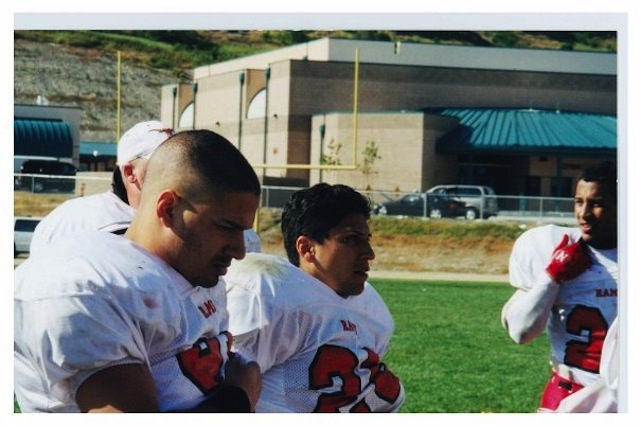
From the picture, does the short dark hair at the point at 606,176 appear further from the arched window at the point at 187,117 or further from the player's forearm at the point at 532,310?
the arched window at the point at 187,117

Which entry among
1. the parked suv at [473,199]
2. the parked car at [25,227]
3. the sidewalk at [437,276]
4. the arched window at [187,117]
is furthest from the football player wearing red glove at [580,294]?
the sidewalk at [437,276]

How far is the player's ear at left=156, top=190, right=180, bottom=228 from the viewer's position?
185cm

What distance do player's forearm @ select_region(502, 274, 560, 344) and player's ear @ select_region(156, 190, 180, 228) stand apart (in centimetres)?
164

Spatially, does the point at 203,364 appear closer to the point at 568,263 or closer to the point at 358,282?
the point at 358,282

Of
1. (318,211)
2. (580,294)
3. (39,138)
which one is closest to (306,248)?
(318,211)

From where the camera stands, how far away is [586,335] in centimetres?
329

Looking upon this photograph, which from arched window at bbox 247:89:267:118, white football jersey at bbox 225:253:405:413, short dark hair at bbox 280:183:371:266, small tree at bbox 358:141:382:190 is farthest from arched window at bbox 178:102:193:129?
white football jersey at bbox 225:253:405:413

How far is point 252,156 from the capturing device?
14211 millimetres

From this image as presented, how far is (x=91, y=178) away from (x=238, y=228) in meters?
6.84

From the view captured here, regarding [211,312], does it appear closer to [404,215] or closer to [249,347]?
[249,347]

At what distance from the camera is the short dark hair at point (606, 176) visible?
328 centimetres

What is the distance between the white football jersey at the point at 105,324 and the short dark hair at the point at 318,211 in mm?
900

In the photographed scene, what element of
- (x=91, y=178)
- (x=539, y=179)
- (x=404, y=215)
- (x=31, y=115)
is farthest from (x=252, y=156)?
(x=31, y=115)
